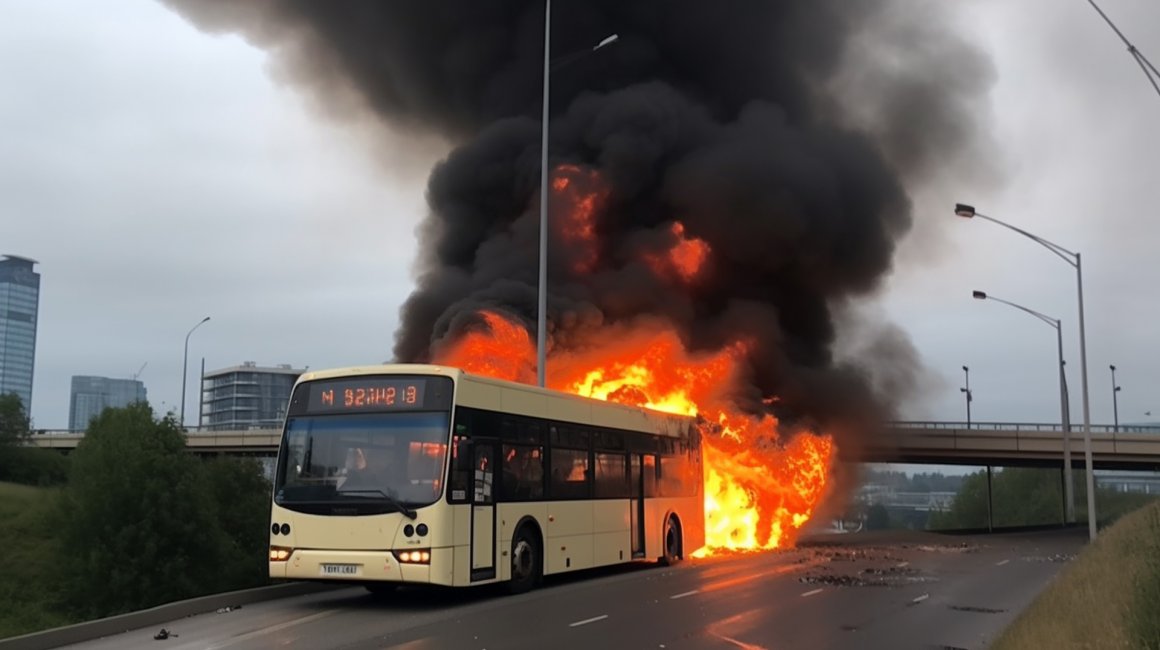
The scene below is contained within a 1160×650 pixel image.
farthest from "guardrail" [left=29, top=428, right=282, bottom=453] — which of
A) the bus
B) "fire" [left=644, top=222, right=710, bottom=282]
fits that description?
the bus

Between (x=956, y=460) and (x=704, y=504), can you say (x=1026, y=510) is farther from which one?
(x=704, y=504)

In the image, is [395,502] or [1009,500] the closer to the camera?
[395,502]

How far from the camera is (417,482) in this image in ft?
38.7

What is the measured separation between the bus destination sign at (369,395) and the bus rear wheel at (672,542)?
8.09m

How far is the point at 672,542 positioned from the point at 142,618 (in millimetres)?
10612

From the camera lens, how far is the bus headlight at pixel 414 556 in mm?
11484

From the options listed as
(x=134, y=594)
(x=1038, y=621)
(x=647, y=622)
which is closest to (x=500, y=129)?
(x=134, y=594)

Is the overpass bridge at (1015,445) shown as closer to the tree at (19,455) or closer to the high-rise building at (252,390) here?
the tree at (19,455)

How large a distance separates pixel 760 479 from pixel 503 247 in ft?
31.4

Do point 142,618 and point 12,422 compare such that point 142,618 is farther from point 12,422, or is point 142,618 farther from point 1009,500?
point 1009,500

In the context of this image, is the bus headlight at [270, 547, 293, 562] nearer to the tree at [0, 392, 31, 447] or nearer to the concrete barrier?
the concrete barrier

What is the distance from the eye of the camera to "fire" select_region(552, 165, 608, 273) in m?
28.8

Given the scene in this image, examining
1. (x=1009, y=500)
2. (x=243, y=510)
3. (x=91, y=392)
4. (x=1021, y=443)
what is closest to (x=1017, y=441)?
(x=1021, y=443)

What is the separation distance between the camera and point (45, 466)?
189 ft
